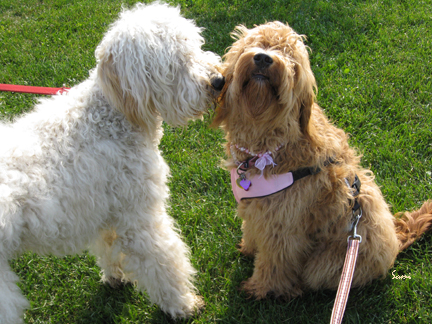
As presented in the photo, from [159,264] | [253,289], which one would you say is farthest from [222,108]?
[253,289]

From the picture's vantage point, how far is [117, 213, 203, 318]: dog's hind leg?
2.51 metres

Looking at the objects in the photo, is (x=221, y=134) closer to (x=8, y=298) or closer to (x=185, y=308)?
(x=185, y=308)

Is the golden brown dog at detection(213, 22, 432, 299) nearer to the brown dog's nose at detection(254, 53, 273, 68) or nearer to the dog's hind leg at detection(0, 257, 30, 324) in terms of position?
the brown dog's nose at detection(254, 53, 273, 68)

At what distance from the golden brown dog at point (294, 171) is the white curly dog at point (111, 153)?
0.33m

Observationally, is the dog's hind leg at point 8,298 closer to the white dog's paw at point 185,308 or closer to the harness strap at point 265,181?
the white dog's paw at point 185,308

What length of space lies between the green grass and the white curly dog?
0.63 meters

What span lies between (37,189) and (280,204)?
1.61m

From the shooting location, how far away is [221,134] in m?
4.38

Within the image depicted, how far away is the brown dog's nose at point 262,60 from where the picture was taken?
6.65 ft

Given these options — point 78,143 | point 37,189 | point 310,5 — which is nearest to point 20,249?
point 37,189

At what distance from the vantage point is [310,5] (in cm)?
616

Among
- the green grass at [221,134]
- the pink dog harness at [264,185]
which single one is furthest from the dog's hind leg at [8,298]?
the pink dog harness at [264,185]

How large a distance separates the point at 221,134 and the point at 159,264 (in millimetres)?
2182

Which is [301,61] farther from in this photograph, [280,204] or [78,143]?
[78,143]
